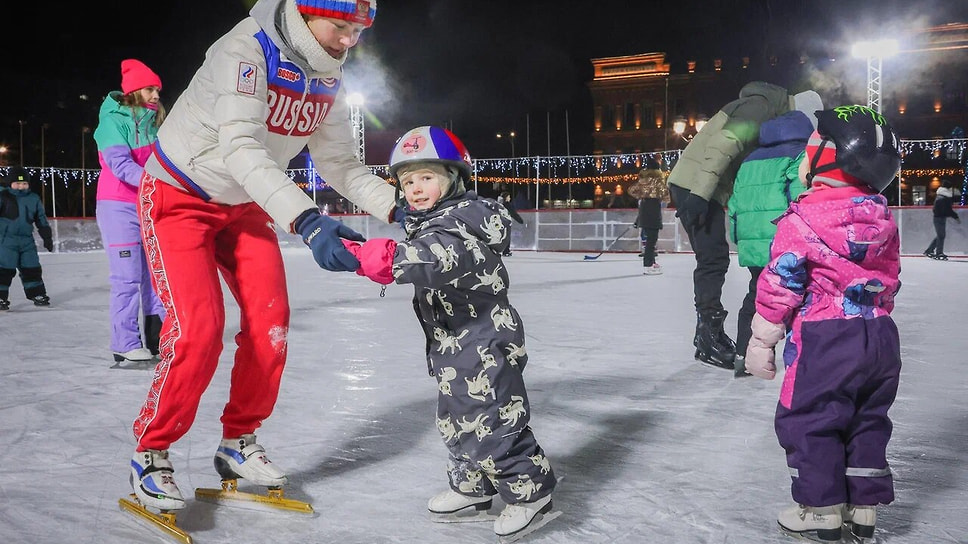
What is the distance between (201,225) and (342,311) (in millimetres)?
4244

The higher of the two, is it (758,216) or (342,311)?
(758,216)

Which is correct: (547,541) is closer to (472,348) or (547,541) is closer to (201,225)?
(472,348)

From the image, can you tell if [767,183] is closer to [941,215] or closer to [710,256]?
[710,256]

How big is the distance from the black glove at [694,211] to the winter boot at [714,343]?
1.64 feet

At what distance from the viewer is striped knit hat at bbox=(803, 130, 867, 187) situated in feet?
6.33

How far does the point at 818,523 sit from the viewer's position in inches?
74.8

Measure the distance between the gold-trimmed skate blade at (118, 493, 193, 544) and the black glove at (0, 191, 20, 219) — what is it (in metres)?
6.56

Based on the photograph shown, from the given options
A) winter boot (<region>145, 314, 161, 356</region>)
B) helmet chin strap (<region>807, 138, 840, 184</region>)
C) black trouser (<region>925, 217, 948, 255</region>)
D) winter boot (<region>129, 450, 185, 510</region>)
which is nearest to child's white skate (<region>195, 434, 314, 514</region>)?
winter boot (<region>129, 450, 185, 510</region>)

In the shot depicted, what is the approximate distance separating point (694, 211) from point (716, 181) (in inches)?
7.4

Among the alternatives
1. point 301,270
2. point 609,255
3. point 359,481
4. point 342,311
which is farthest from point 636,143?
point 359,481

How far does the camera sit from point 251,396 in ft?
7.44

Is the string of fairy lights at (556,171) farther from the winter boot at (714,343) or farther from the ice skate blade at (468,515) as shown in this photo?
the ice skate blade at (468,515)

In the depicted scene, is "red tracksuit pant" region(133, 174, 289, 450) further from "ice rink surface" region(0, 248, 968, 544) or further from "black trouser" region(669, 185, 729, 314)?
"black trouser" region(669, 185, 729, 314)

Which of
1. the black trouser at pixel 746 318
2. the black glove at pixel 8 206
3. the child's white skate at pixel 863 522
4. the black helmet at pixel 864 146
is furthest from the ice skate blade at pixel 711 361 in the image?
the black glove at pixel 8 206
